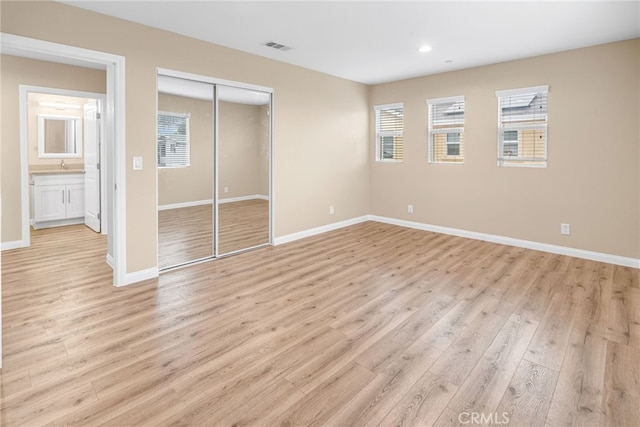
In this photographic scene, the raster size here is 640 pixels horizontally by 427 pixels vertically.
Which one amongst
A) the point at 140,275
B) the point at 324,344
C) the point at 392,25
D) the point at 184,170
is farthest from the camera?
the point at 184,170

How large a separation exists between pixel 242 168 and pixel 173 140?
42.0 inches

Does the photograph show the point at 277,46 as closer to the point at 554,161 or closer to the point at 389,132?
the point at 389,132

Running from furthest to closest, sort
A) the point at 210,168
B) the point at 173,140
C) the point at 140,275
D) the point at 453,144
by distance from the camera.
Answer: the point at 453,144 → the point at 210,168 → the point at 173,140 → the point at 140,275

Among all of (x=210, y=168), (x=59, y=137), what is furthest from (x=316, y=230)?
(x=59, y=137)

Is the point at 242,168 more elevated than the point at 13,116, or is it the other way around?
the point at 13,116

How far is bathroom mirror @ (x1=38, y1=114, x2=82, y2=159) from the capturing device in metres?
6.60

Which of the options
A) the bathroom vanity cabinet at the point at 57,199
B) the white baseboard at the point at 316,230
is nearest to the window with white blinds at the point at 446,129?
the white baseboard at the point at 316,230

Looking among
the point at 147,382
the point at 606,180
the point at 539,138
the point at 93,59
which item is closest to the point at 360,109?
the point at 539,138

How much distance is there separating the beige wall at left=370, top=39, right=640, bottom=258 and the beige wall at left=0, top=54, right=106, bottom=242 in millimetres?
5432

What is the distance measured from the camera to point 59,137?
6770mm

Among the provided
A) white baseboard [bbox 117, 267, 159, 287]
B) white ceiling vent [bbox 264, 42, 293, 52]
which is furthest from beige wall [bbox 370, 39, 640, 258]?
white baseboard [bbox 117, 267, 159, 287]

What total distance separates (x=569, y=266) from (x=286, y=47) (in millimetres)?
4406

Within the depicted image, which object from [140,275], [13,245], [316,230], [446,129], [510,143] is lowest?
[140,275]

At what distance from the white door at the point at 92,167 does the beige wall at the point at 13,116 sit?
736 mm
